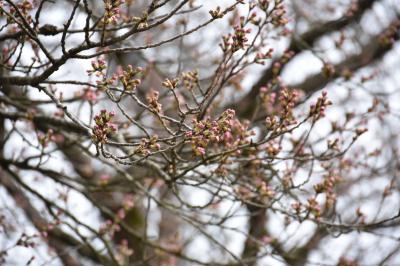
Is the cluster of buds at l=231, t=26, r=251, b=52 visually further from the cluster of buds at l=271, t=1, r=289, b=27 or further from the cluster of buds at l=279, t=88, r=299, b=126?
the cluster of buds at l=271, t=1, r=289, b=27

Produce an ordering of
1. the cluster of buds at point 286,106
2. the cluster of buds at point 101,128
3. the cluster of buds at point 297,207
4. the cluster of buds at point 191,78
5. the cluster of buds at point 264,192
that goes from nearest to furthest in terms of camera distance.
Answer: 1. the cluster of buds at point 101,128
2. the cluster of buds at point 286,106
3. the cluster of buds at point 191,78
4. the cluster of buds at point 297,207
5. the cluster of buds at point 264,192

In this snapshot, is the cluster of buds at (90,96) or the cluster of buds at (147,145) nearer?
the cluster of buds at (147,145)

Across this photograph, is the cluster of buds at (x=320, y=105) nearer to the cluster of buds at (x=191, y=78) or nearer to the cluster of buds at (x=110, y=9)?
the cluster of buds at (x=191, y=78)

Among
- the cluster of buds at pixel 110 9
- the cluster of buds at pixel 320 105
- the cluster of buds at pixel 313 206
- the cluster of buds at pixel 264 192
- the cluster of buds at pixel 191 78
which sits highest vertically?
the cluster of buds at pixel 191 78

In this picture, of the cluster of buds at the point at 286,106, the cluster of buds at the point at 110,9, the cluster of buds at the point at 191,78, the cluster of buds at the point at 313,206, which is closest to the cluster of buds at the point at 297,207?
the cluster of buds at the point at 313,206

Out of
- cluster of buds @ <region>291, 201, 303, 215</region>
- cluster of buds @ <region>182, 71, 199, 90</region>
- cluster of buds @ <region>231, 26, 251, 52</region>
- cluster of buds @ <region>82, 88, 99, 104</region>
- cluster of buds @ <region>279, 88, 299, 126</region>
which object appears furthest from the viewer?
cluster of buds @ <region>82, 88, 99, 104</region>

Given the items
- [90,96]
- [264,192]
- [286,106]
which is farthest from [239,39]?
[90,96]

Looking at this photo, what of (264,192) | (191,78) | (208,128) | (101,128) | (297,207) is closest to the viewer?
(101,128)

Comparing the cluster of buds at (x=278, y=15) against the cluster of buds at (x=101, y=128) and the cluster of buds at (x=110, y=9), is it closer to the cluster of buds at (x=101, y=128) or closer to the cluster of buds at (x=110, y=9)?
the cluster of buds at (x=110, y=9)

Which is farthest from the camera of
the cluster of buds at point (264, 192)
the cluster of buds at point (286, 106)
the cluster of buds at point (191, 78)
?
the cluster of buds at point (264, 192)

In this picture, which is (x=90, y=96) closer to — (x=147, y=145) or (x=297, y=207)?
(x=147, y=145)

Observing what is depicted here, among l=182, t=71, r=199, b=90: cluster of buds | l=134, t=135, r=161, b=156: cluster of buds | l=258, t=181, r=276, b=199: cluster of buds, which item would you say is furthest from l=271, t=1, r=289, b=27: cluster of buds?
l=134, t=135, r=161, b=156: cluster of buds

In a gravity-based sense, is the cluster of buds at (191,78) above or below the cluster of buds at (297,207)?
above

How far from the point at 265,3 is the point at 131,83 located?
3.75 feet
